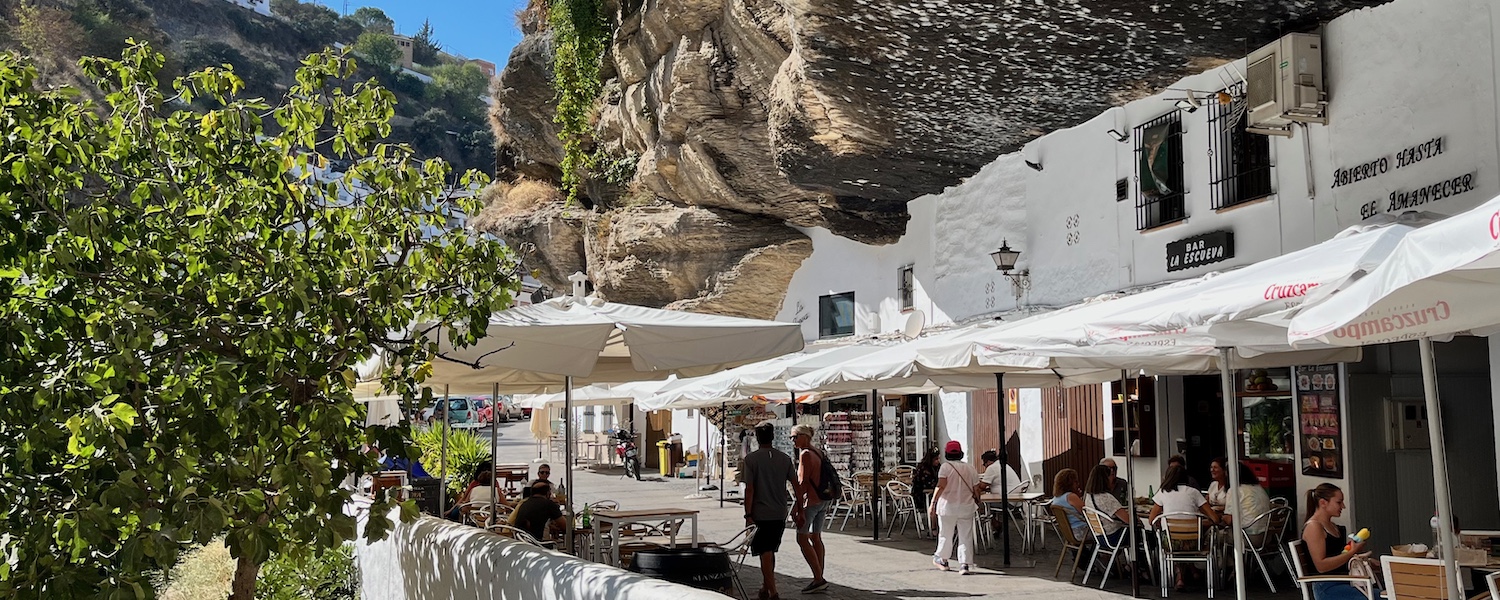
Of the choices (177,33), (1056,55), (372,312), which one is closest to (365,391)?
(1056,55)

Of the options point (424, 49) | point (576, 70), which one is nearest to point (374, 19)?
point (424, 49)

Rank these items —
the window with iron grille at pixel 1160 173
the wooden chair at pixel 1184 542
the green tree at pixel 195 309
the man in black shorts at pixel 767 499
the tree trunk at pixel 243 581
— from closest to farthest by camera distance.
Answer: the green tree at pixel 195 309 → the tree trunk at pixel 243 581 → the man in black shorts at pixel 767 499 → the wooden chair at pixel 1184 542 → the window with iron grille at pixel 1160 173

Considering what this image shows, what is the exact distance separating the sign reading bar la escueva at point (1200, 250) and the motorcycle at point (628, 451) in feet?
62.9

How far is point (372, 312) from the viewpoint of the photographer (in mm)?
6219

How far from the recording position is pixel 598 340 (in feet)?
27.6

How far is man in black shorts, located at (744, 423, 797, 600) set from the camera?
33.1 ft

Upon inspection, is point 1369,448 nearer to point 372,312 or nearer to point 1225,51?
point 1225,51

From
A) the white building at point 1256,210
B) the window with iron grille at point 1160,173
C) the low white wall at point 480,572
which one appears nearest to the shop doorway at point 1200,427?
the white building at point 1256,210

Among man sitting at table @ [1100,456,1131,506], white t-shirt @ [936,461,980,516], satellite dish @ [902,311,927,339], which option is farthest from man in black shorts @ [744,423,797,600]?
satellite dish @ [902,311,927,339]

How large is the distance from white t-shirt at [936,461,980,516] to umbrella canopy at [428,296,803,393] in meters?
3.57

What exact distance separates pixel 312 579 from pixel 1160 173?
1012cm

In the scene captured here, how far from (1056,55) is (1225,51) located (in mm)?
1717

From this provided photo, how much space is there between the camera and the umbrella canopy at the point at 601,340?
8.13 m

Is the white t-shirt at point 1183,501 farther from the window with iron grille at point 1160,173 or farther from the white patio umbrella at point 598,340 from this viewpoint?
the window with iron grille at point 1160,173
